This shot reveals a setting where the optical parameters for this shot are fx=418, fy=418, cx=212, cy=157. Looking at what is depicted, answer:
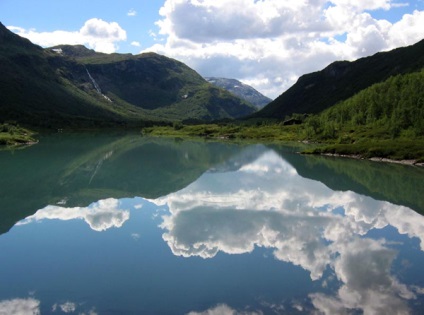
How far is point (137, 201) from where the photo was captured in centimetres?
4694

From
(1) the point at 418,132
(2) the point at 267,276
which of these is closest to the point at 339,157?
(1) the point at 418,132

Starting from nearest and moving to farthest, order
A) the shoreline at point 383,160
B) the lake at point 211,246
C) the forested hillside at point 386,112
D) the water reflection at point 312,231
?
the lake at point 211,246, the water reflection at point 312,231, the shoreline at point 383,160, the forested hillside at point 386,112

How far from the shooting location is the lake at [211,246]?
63.8 ft

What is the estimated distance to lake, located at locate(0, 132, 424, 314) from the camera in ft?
63.8

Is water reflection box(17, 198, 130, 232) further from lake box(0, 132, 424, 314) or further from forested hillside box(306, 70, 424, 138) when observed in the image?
forested hillside box(306, 70, 424, 138)

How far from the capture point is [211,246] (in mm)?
28797

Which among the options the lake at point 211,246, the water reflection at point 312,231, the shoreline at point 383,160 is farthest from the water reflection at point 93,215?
the shoreline at point 383,160

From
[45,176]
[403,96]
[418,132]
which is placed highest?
[403,96]

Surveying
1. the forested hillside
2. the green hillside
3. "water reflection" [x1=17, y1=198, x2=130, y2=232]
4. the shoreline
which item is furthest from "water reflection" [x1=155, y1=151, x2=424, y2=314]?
the forested hillside

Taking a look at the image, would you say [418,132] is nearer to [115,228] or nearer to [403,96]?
[403,96]

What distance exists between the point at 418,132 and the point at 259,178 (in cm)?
5022

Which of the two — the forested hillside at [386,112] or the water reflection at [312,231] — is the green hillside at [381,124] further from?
the water reflection at [312,231]

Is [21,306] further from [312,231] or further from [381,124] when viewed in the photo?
[381,124]

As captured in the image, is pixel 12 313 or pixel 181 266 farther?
pixel 181 266
